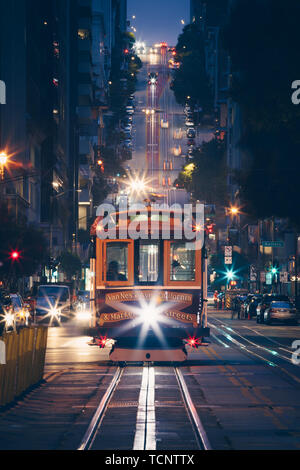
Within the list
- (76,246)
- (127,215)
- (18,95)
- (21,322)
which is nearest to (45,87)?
(18,95)

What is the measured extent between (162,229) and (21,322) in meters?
24.6

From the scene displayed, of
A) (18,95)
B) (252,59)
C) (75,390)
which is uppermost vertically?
(18,95)

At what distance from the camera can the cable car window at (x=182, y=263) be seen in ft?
79.0

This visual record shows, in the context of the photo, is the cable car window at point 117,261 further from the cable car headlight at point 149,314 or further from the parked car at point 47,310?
the parked car at point 47,310

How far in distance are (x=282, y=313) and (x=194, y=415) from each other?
39.8 metres

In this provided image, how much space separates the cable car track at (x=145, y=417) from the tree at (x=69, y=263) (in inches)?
2893

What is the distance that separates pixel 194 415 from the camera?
50.3ft

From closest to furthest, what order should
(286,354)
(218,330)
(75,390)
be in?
(75,390) < (286,354) < (218,330)

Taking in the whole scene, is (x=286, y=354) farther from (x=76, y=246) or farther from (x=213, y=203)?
(x=213, y=203)

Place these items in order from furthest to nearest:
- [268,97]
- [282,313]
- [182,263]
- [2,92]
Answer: [2,92] → [282,313] → [268,97] → [182,263]

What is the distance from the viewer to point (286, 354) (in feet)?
98.5

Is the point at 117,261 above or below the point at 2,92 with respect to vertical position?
below

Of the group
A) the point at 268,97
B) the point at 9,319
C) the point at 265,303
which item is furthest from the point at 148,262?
the point at 265,303

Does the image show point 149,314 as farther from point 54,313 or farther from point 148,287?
point 54,313
